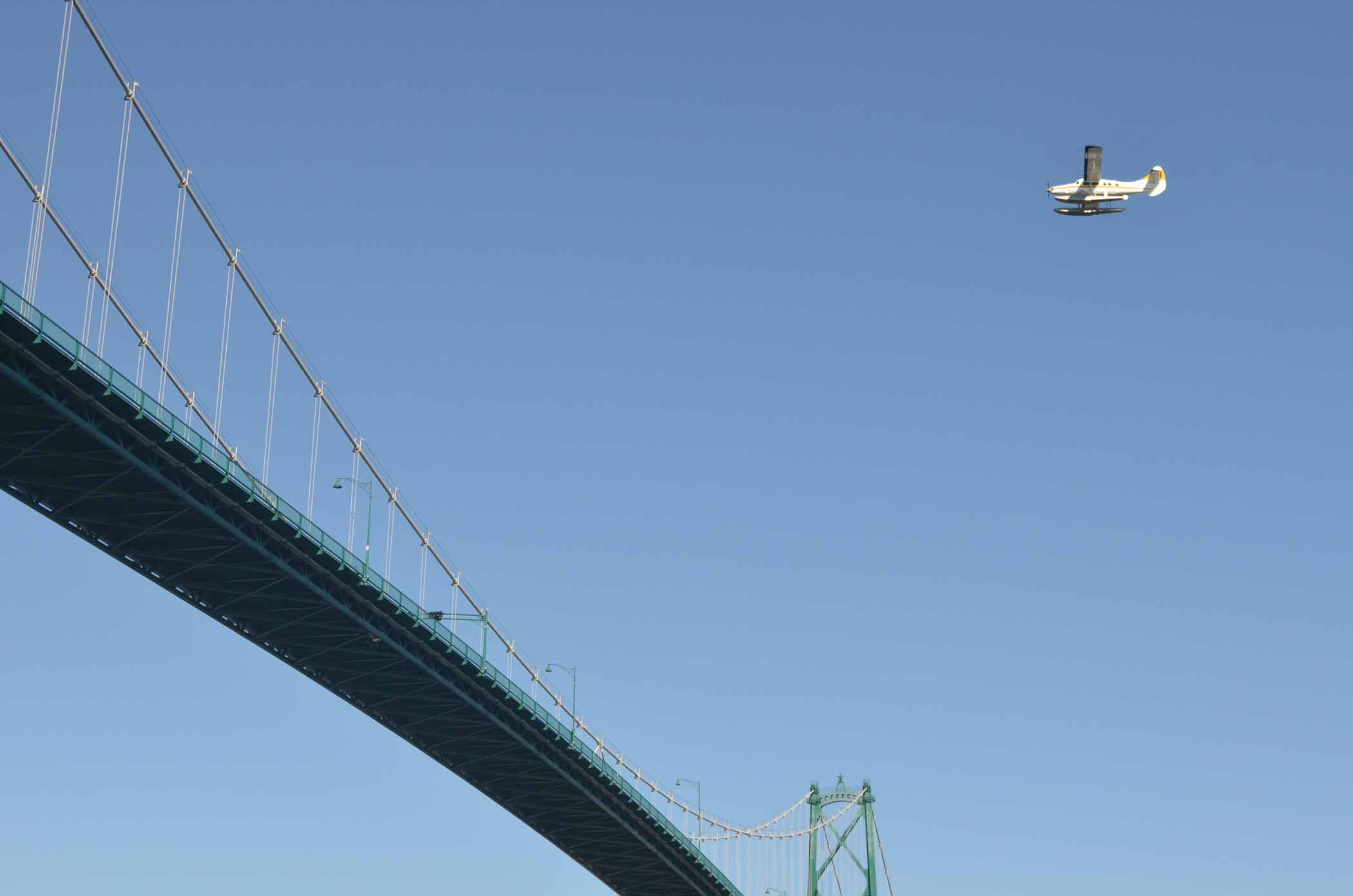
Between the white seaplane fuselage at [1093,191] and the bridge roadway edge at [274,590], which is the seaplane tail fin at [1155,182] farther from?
the bridge roadway edge at [274,590]

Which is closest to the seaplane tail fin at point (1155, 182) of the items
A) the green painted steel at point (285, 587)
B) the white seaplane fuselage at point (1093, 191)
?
the white seaplane fuselage at point (1093, 191)

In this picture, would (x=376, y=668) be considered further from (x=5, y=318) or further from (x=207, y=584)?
(x=5, y=318)

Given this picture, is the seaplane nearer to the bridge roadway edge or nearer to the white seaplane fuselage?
the white seaplane fuselage

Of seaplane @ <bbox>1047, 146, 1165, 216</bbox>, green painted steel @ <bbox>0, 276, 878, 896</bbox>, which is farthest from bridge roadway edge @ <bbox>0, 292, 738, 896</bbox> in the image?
seaplane @ <bbox>1047, 146, 1165, 216</bbox>

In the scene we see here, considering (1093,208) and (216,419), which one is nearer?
(216,419)

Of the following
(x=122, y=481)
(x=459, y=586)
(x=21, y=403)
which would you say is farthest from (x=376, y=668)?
(x=21, y=403)

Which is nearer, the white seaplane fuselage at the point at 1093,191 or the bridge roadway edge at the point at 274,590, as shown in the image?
the bridge roadway edge at the point at 274,590
